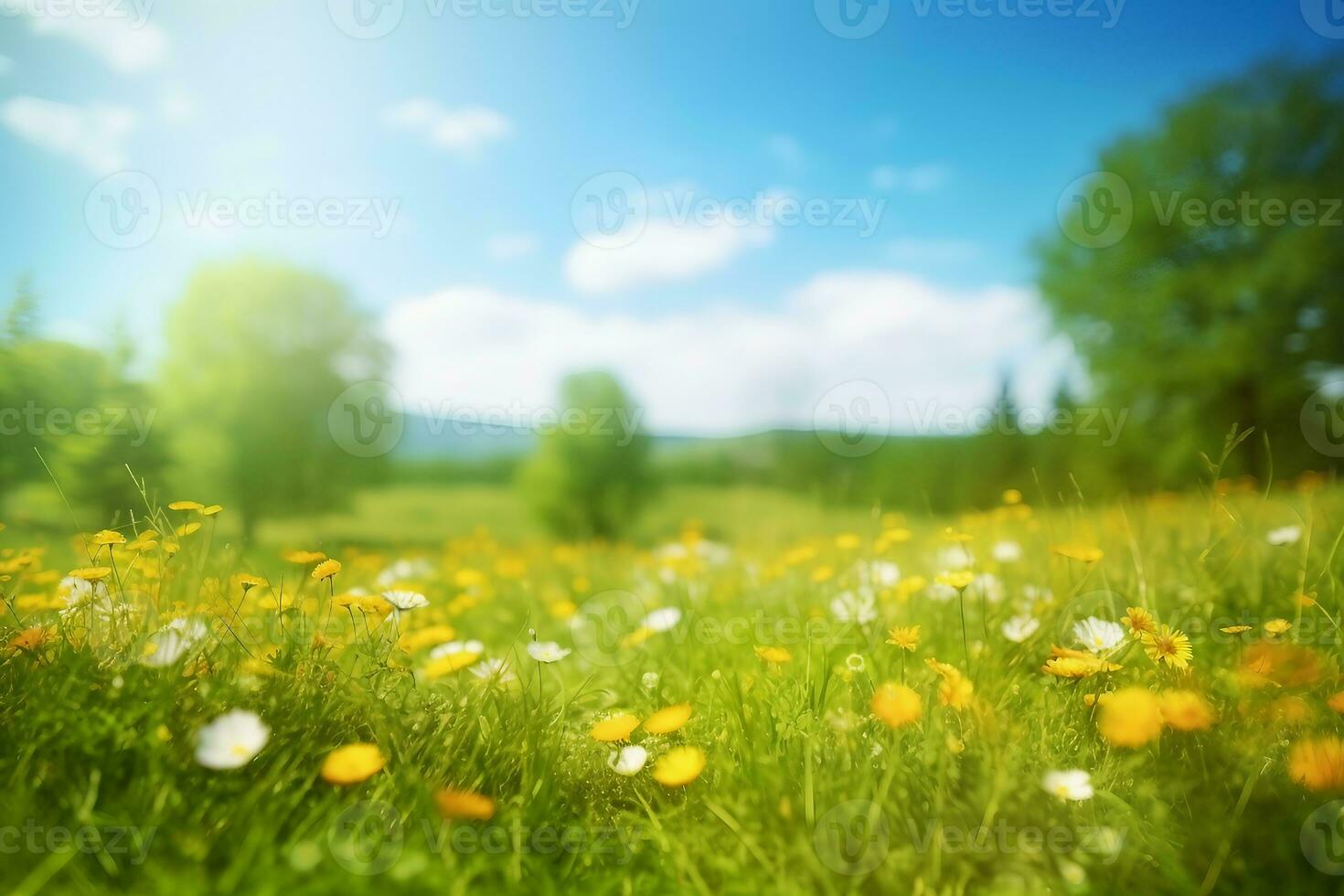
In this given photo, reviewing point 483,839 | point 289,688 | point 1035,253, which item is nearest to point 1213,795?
point 483,839

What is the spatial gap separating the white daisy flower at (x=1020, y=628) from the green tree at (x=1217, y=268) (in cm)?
1673

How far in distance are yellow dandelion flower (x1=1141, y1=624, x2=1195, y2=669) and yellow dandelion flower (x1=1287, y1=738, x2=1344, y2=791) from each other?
0.34 metres

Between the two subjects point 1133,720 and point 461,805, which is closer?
point 461,805

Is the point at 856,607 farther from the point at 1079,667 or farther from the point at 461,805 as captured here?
the point at 461,805

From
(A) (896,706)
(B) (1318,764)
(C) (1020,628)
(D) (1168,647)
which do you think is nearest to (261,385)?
(C) (1020,628)

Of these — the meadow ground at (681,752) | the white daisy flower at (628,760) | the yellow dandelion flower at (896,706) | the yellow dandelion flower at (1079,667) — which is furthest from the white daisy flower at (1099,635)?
the white daisy flower at (628,760)

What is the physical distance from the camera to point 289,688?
176 centimetres

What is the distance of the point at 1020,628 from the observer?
2406mm

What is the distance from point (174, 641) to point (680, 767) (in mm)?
1307

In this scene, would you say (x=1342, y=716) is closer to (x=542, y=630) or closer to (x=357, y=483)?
(x=542, y=630)

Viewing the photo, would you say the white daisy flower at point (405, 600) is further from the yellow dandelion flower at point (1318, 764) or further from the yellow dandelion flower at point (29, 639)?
the yellow dandelion flower at point (1318, 764)

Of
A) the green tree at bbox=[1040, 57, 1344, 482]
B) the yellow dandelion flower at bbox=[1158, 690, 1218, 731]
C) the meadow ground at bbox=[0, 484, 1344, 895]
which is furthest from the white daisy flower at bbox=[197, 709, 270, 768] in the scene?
the green tree at bbox=[1040, 57, 1344, 482]

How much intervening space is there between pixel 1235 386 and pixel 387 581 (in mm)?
19269

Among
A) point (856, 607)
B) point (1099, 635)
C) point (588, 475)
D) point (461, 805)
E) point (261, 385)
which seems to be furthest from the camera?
point (588, 475)
